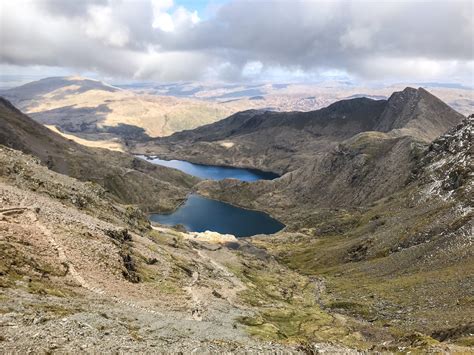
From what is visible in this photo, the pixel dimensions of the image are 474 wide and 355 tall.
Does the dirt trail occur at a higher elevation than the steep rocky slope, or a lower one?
higher

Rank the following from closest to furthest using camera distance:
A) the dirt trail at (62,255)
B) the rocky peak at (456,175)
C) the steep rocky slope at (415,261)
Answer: the dirt trail at (62,255) < the steep rocky slope at (415,261) < the rocky peak at (456,175)

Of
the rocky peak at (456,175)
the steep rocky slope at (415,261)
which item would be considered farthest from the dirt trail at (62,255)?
the rocky peak at (456,175)

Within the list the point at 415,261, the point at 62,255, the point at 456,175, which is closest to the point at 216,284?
the point at 62,255

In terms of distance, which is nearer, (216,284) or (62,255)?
(62,255)

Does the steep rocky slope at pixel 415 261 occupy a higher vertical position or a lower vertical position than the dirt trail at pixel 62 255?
lower

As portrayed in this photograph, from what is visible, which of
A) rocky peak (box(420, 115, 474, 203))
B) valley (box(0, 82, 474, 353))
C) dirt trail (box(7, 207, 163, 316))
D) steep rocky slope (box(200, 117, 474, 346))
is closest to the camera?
valley (box(0, 82, 474, 353))

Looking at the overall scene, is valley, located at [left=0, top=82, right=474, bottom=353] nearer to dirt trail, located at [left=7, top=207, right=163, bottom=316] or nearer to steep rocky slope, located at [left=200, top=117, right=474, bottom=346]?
dirt trail, located at [left=7, top=207, right=163, bottom=316]

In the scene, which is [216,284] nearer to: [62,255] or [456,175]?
[62,255]

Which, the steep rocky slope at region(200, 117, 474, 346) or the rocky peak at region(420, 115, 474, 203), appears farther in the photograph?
the rocky peak at region(420, 115, 474, 203)

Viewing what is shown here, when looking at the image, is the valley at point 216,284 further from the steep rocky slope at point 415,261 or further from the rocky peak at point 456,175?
the rocky peak at point 456,175

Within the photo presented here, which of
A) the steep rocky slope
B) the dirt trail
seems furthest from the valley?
the steep rocky slope

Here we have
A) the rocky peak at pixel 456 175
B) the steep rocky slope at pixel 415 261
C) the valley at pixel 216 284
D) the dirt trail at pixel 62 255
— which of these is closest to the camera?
the valley at pixel 216 284

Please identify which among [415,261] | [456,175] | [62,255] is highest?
[62,255]
